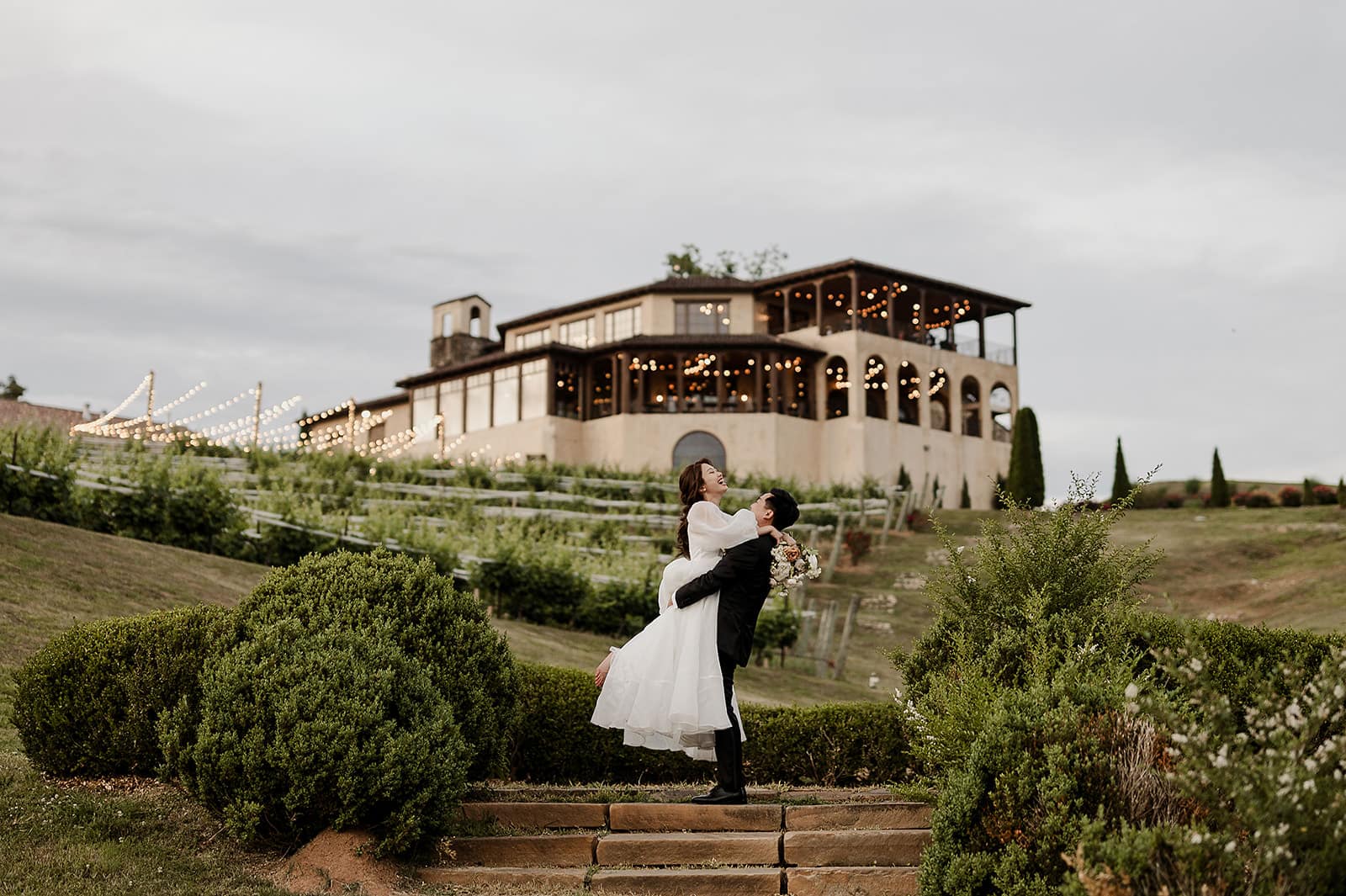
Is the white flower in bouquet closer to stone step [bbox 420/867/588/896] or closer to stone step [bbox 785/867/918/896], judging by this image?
stone step [bbox 785/867/918/896]

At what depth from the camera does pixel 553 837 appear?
637 centimetres

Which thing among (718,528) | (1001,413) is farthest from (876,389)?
(718,528)

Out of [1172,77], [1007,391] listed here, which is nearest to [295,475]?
[1172,77]

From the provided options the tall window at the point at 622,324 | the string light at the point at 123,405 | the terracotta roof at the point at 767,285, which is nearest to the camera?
the string light at the point at 123,405

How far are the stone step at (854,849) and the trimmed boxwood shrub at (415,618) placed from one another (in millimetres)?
1921

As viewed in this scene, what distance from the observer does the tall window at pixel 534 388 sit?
43.4 m

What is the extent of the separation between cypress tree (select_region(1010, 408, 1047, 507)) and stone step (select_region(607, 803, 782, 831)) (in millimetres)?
35302

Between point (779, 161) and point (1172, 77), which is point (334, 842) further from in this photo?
point (779, 161)

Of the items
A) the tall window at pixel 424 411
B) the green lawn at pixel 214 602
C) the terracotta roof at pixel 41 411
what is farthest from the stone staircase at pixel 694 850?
the tall window at pixel 424 411

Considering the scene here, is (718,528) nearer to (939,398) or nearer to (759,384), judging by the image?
(759,384)

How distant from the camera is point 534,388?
144ft

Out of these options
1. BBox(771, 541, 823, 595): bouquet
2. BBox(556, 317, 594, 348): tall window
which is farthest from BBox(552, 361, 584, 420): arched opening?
BBox(771, 541, 823, 595): bouquet

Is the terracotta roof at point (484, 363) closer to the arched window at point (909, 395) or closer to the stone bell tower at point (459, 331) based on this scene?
the stone bell tower at point (459, 331)

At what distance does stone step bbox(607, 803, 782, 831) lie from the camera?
→ 6508mm
